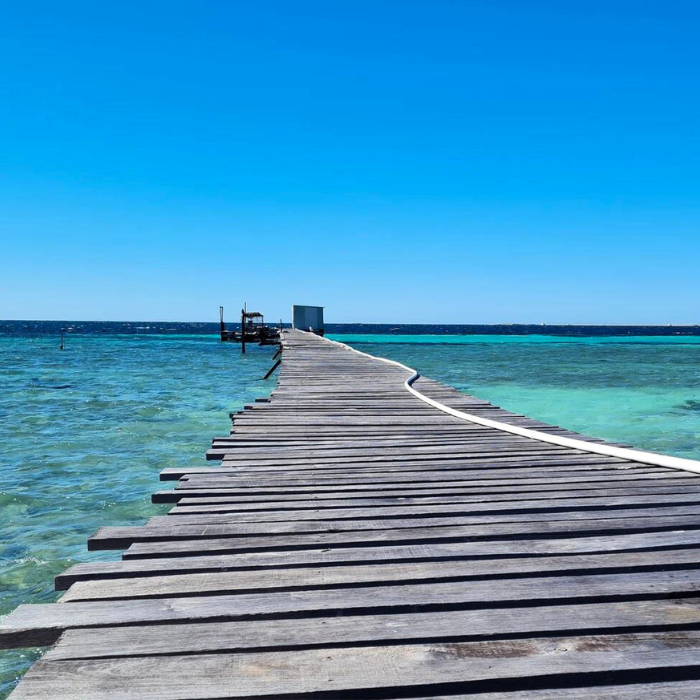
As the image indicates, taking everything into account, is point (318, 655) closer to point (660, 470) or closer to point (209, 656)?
point (209, 656)

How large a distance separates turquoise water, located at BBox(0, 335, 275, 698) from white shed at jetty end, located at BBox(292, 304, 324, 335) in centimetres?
3003

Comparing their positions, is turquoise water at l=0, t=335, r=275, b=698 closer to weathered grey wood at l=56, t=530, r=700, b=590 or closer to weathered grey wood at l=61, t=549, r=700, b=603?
weathered grey wood at l=56, t=530, r=700, b=590

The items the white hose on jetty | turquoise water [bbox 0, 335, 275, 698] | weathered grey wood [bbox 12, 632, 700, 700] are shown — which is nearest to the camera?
weathered grey wood [bbox 12, 632, 700, 700]

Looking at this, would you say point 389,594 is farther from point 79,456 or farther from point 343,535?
point 79,456

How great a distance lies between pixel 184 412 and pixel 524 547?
512 inches

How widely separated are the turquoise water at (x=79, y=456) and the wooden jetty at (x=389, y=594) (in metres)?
2.23

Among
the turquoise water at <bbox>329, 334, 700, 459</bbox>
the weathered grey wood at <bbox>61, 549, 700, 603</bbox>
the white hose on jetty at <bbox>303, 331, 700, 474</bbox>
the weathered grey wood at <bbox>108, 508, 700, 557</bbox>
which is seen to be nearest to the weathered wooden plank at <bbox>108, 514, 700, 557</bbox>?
the weathered grey wood at <bbox>108, 508, 700, 557</bbox>

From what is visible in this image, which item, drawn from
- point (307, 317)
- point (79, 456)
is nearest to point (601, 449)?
point (79, 456)

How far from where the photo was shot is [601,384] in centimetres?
2317

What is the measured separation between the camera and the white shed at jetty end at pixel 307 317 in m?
52.3

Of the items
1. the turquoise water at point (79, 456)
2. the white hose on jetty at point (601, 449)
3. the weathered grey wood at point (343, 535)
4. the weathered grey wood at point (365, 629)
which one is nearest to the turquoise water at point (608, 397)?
the white hose on jetty at point (601, 449)

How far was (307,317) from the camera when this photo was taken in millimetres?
53344

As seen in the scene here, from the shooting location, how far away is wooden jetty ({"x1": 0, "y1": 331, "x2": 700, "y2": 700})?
1.71 meters

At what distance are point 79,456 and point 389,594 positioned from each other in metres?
9.11
